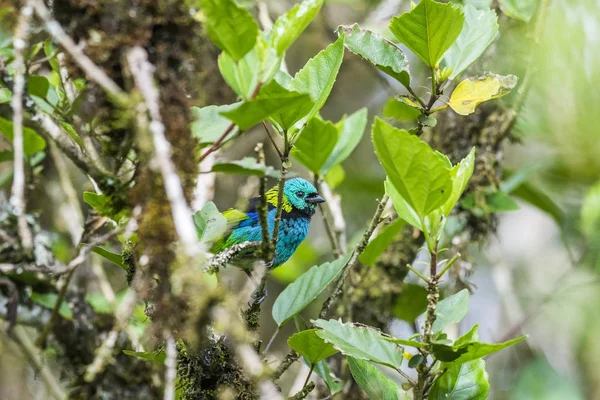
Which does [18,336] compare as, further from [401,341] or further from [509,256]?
[509,256]

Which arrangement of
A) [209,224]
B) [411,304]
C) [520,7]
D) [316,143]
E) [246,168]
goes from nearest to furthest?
[246,168] → [209,224] → [316,143] → [520,7] → [411,304]

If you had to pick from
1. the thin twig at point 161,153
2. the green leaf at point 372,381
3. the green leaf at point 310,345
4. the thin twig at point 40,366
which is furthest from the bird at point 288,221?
the thin twig at point 161,153

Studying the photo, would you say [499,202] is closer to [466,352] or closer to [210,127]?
[466,352]

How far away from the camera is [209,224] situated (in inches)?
81.5

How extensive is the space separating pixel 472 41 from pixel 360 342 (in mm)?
1081

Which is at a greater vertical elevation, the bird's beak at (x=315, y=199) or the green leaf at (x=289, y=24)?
the green leaf at (x=289, y=24)

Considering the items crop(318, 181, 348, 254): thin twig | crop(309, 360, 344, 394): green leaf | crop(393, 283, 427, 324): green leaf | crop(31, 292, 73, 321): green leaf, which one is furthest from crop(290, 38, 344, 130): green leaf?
crop(31, 292, 73, 321): green leaf

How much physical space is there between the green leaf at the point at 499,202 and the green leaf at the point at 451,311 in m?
1.58

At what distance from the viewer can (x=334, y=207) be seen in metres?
3.91

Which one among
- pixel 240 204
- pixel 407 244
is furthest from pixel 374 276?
pixel 240 204

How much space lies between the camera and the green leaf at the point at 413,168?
177cm

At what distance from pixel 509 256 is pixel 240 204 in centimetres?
386

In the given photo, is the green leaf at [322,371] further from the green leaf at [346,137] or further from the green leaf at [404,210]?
the green leaf at [346,137]

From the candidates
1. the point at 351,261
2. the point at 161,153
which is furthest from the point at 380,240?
the point at 161,153
